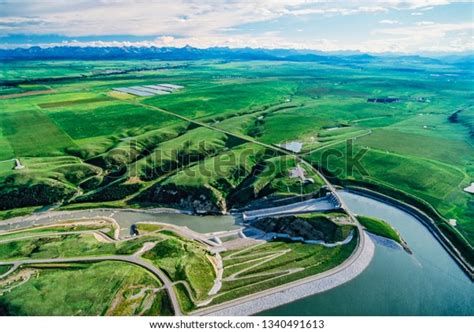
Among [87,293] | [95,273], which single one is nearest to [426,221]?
[95,273]

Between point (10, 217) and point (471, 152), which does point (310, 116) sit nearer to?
point (471, 152)

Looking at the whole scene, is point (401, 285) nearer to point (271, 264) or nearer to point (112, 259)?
point (271, 264)

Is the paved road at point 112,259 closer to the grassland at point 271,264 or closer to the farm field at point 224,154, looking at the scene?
the grassland at point 271,264

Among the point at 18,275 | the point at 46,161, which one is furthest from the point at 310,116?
the point at 18,275

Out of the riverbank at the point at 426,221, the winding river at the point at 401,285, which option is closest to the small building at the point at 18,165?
the winding river at the point at 401,285

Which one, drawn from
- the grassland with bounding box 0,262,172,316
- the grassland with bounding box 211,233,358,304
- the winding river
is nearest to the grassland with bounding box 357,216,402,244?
the winding river
